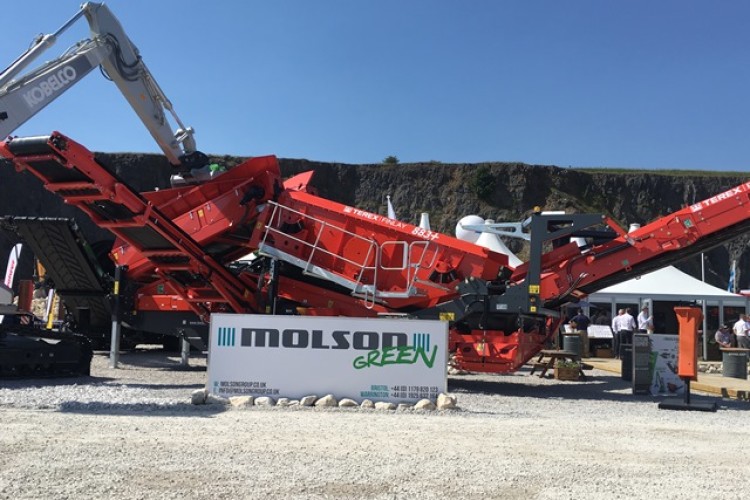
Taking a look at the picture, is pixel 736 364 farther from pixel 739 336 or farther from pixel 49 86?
pixel 49 86

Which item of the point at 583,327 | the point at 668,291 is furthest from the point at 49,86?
the point at 668,291

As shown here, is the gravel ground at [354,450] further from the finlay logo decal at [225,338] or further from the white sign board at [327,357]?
the finlay logo decal at [225,338]

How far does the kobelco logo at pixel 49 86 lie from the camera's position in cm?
1099

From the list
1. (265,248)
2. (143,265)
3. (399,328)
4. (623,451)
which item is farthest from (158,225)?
(623,451)

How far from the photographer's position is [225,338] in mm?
9781

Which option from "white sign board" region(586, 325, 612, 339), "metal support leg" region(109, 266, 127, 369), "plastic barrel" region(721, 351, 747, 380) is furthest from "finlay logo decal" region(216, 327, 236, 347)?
"white sign board" region(586, 325, 612, 339)

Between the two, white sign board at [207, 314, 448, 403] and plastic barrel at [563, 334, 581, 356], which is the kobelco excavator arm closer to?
white sign board at [207, 314, 448, 403]

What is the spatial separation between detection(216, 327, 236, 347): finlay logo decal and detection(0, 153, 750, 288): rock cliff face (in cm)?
4497

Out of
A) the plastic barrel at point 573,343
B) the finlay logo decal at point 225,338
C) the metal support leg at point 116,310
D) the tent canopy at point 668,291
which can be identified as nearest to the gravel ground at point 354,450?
the finlay logo decal at point 225,338

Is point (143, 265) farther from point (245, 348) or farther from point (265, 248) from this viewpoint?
point (245, 348)

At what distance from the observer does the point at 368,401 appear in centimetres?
943

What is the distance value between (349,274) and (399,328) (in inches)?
109

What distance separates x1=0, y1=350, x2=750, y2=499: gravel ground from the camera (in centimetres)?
517

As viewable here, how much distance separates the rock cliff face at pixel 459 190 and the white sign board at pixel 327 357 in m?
44.7
